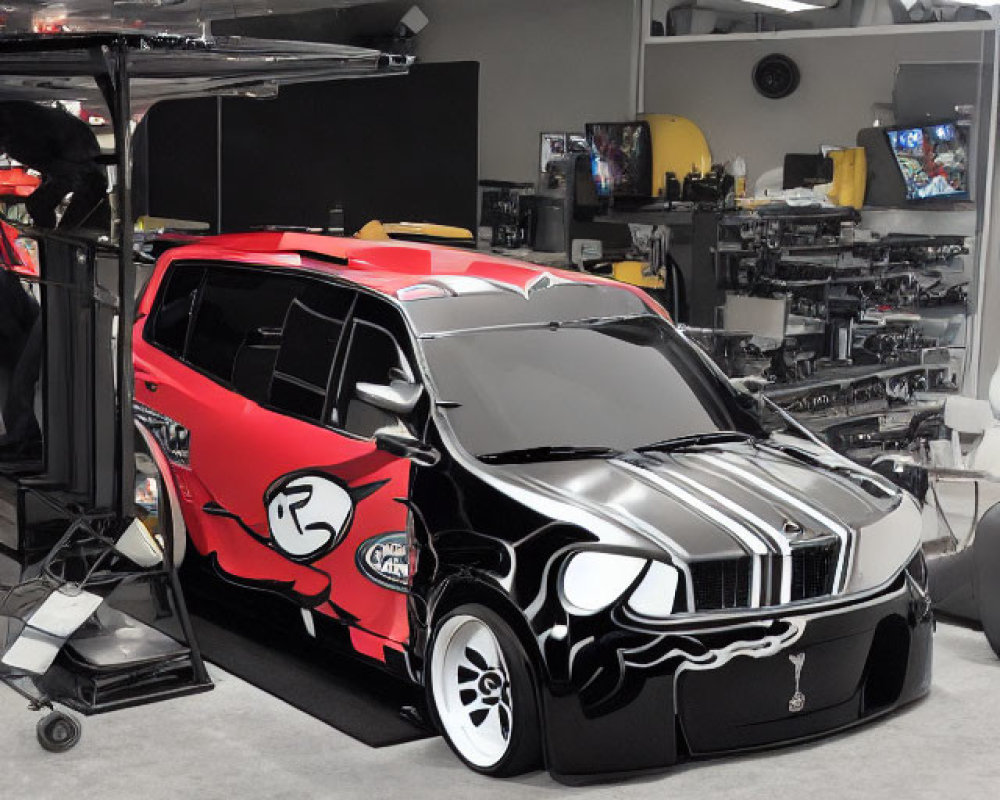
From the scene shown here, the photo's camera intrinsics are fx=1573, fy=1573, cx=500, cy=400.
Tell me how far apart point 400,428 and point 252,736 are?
1.03m

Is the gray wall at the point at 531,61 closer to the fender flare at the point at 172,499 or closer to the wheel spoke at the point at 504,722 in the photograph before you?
the fender flare at the point at 172,499

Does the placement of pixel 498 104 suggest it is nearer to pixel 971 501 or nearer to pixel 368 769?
pixel 971 501

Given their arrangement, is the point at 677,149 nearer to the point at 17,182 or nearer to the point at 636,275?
the point at 636,275

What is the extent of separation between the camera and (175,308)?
6.08 meters

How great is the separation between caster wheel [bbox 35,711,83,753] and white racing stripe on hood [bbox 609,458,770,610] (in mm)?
1757

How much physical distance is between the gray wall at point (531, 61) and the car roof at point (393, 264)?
4778 mm

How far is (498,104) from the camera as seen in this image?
35.6 feet

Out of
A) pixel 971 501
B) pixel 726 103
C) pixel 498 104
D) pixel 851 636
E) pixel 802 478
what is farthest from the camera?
pixel 498 104

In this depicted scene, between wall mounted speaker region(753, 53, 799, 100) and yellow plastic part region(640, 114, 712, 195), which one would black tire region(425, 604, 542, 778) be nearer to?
yellow plastic part region(640, 114, 712, 195)

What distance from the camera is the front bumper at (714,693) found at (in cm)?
418

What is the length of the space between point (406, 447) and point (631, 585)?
915 millimetres

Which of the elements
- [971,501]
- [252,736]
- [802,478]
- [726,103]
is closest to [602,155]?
[726,103]

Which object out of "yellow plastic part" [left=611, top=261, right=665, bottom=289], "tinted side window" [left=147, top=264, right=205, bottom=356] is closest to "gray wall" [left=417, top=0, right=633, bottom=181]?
"yellow plastic part" [left=611, top=261, right=665, bottom=289]

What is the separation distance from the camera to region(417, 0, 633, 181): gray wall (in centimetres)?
1042
